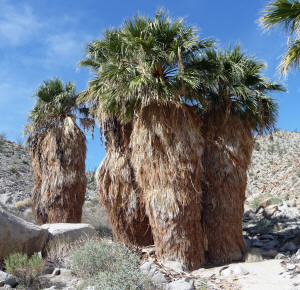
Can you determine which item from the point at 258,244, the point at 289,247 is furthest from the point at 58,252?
the point at 289,247

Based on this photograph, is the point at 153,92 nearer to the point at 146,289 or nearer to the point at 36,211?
the point at 146,289

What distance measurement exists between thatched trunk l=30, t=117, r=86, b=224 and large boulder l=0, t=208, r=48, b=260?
5188 millimetres

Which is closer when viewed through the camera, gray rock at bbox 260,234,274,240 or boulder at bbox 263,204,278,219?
gray rock at bbox 260,234,274,240

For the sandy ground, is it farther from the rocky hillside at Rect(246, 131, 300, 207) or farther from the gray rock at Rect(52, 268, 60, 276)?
the rocky hillside at Rect(246, 131, 300, 207)

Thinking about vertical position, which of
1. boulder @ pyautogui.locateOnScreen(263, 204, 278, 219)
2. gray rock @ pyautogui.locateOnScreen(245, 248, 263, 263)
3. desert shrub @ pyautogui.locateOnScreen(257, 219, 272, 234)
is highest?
boulder @ pyautogui.locateOnScreen(263, 204, 278, 219)

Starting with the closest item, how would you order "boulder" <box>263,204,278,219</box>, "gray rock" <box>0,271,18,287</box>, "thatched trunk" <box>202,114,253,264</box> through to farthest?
"gray rock" <box>0,271,18,287</box>, "thatched trunk" <box>202,114,253,264</box>, "boulder" <box>263,204,278,219</box>

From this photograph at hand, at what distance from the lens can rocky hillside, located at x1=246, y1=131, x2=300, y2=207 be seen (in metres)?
25.4

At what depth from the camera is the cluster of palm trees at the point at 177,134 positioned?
10.3 m

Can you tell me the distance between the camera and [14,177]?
29969mm

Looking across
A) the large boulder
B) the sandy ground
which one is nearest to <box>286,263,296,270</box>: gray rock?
the sandy ground

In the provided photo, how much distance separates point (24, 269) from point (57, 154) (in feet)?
26.8

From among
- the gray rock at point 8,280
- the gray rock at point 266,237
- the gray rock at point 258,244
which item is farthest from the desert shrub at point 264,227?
the gray rock at point 8,280

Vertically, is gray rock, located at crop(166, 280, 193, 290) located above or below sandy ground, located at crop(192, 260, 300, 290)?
below

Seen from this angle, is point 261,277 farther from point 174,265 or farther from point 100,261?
point 100,261
